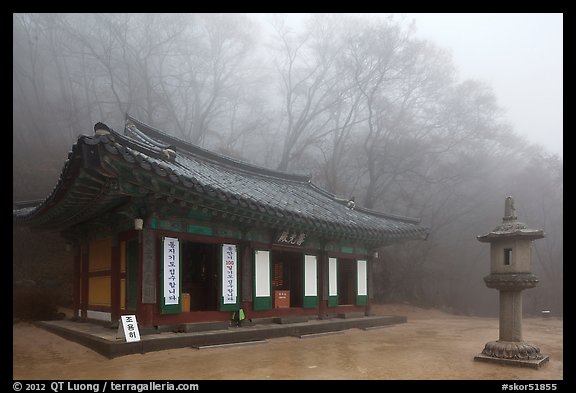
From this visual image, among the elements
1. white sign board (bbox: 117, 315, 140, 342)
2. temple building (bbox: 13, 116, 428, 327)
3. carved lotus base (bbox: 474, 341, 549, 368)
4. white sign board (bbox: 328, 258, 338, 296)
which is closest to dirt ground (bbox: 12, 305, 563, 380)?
carved lotus base (bbox: 474, 341, 549, 368)

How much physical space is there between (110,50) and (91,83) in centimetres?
545

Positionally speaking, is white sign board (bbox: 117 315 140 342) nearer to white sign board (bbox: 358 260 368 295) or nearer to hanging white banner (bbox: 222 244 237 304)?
hanging white banner (bbox: 222 244 237 304)

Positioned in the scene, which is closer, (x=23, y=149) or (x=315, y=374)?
(x=315, y=374)

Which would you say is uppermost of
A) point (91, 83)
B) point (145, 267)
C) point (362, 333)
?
point (91, 83)

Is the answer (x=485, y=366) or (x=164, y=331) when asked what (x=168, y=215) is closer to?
(x=164, y=331)

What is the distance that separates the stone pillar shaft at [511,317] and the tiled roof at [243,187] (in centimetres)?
511

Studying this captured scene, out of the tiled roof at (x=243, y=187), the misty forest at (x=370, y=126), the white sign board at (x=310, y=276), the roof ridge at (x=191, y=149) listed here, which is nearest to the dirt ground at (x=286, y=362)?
the white sign board at (x=310, y=276)

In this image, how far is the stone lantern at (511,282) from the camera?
333 inches

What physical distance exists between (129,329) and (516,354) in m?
7.33

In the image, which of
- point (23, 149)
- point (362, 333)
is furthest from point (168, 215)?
point (23, 149)

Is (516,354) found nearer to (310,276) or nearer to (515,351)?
(515,351)

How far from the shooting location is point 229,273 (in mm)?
11648
